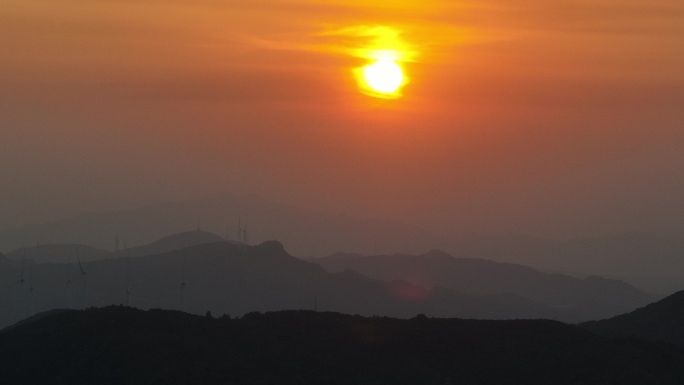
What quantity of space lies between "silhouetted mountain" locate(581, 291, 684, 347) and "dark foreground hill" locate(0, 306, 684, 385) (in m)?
17.7

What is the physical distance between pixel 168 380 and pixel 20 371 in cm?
1104

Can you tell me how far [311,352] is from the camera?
250 ft

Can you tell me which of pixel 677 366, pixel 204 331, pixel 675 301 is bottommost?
pixel 677 366

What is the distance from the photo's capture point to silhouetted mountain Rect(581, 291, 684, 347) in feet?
319

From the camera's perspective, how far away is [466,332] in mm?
81000

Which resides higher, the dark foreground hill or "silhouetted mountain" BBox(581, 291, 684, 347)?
"silhouetted mountain" BBox(581, 291, 684, 347)

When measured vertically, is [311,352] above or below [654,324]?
below

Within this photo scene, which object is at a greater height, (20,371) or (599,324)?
(599,324)

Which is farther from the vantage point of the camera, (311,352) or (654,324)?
(654,324)

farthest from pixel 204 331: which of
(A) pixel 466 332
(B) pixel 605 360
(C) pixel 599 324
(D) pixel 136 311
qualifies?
(C) pixel 599 324

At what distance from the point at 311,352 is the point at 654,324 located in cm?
3833

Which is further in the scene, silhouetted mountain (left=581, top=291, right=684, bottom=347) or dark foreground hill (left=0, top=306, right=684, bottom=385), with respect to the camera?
silhouetted mountain (left=581, top=291, right=684, bottom=347)

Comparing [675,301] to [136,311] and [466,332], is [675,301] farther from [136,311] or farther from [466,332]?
[136,311]

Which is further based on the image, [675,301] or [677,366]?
[675,301]
